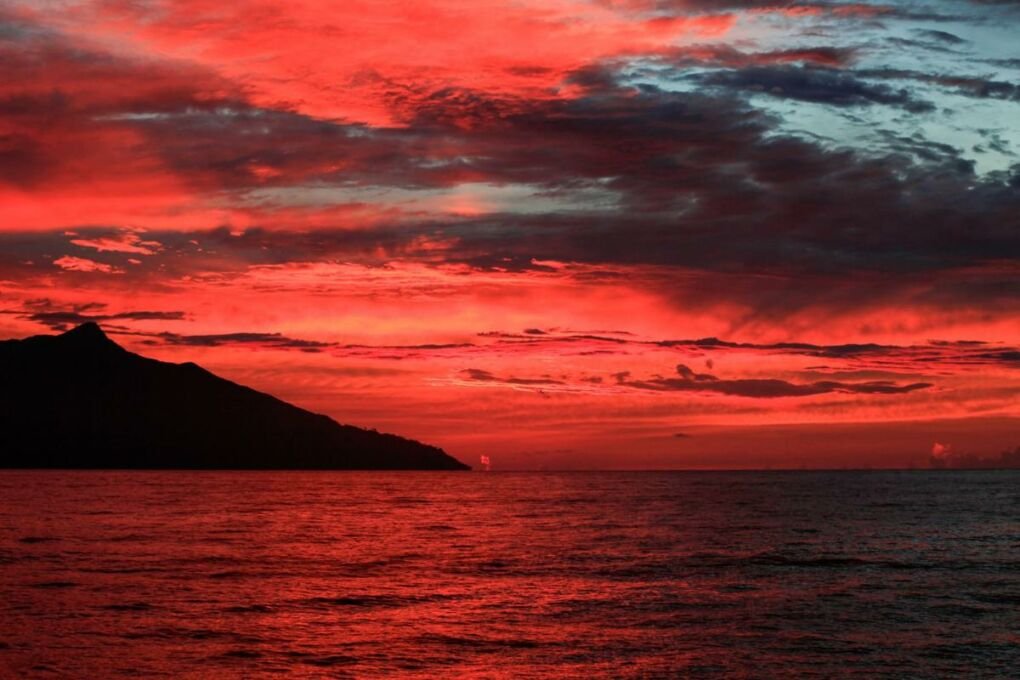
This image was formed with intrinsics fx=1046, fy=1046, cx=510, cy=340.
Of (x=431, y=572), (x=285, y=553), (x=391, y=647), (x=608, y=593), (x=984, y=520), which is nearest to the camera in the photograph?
(x=391, y=647)

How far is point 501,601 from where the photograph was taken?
46438mm

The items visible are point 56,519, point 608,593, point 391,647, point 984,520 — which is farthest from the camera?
point 984,520

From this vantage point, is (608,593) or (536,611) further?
(608,593)

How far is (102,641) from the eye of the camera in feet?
120

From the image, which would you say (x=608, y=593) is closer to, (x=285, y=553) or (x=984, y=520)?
(x=285, y=553)

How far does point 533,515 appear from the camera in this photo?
4434 inches

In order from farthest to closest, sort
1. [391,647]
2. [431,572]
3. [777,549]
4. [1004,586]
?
[777,549] → [431,572] → [1004,586] → [391,647]

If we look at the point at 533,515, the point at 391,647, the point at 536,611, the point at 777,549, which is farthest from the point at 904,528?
the point at 391,647

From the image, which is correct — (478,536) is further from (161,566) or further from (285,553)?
(161,566)

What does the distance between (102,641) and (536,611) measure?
1695 centimetres

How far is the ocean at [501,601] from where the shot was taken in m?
34.0

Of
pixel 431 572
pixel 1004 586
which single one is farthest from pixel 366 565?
pixel 1004 586

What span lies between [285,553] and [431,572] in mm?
13749

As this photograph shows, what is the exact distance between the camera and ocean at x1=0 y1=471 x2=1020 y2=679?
34.0m
